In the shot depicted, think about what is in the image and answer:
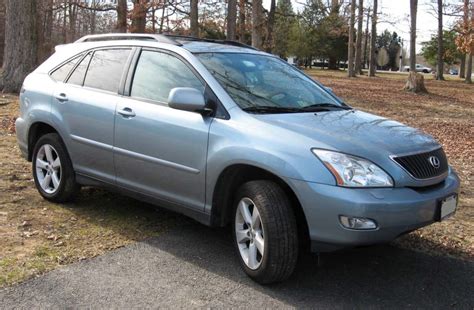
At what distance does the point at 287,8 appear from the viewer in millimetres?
60625

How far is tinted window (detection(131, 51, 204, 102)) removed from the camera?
15.2ft

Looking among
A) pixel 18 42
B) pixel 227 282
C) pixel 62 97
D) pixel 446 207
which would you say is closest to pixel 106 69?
pixel 62 97

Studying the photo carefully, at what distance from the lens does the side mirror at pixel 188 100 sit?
4.17 metres

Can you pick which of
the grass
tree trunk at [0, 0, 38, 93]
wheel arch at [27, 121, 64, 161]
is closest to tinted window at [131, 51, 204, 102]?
the grass

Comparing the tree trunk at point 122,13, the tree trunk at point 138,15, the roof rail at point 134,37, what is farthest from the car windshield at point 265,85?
the tree trunk at point 138,15

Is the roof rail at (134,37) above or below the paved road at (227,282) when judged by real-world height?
above

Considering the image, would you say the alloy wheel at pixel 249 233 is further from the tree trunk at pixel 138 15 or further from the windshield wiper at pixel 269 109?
the tree trunk at pixel 138 15

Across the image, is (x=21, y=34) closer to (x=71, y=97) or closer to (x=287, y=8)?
(x=71, y=97)

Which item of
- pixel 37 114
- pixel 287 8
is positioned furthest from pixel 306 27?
pixel 37 114

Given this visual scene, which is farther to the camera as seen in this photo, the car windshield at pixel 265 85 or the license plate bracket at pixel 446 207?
the car windshield at pixel 265 85

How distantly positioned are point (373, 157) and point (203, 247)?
5.75 feet

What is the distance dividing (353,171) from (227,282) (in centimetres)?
124

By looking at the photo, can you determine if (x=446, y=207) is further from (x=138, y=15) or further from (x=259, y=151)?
(x=138, y=15)

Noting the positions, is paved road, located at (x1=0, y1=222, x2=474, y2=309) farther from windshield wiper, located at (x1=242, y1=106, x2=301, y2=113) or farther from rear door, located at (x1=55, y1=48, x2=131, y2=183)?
A: windshield wiper, located at (x1=242, y1=106, x2=301, y2=113)
